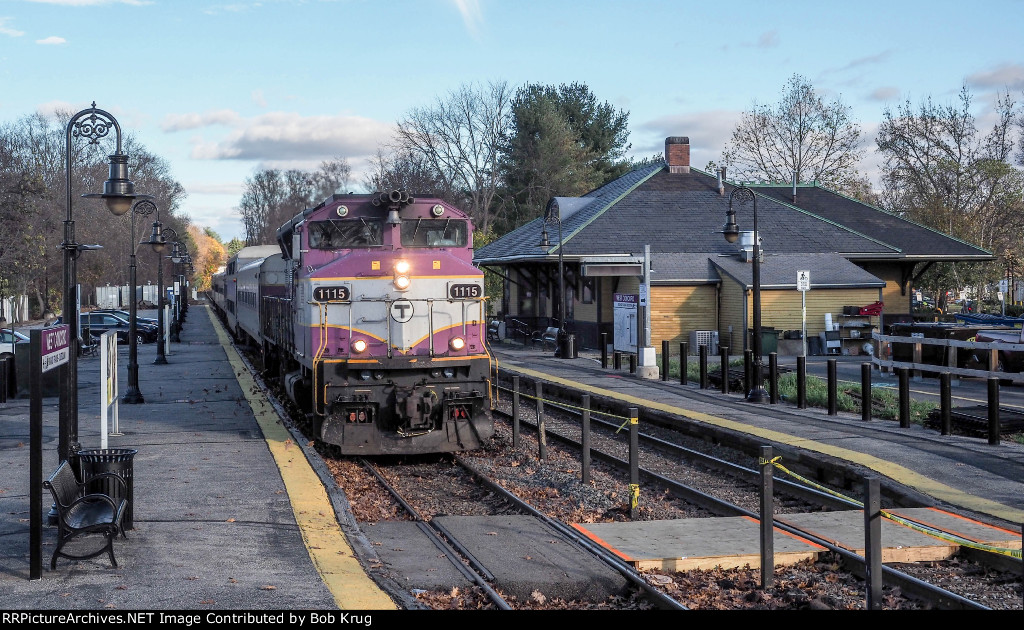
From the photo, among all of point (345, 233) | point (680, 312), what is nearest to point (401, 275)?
point (345, 233)

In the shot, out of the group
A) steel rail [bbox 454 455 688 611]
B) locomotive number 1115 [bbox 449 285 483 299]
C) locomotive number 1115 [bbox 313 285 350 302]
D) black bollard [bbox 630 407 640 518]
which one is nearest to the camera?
steel rail [bbox 454 455 688 611]

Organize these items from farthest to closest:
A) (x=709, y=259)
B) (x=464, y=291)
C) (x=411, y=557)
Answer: (x=709, y=259)
(x=464, y=291)
(x=411, y=557)

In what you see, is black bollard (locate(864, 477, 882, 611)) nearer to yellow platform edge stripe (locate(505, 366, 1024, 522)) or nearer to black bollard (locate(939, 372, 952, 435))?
yellow platform edge stripe (locate(505, 366, 1024, 522))

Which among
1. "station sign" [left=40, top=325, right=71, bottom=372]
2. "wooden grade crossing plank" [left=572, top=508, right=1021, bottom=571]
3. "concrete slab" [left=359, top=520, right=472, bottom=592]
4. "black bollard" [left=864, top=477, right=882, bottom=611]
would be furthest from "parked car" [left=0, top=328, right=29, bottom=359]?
"black bollard" [left=864, top=477, right=882, bottom=611]

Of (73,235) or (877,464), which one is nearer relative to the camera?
(73,235)

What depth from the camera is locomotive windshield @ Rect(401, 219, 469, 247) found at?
549 inches

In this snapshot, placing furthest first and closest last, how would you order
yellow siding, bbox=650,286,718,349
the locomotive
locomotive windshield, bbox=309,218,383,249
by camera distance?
yellow siding, bbox=650,286,718,349, locomotive windshield, bbox=309,218,383,249, the locomotive

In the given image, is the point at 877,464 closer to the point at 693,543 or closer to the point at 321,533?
the point at 693,543

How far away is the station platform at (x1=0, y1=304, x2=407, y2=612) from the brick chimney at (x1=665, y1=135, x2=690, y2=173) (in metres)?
27.8

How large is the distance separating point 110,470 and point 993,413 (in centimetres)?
1196

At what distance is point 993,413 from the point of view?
1395 centimetres
